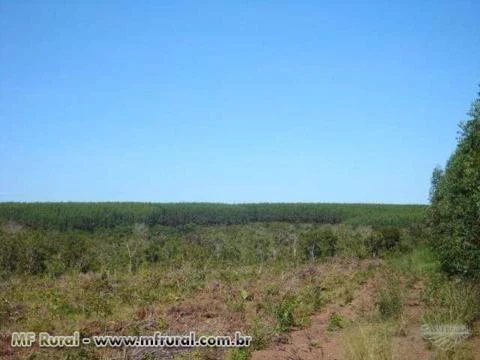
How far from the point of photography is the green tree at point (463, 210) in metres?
11.9

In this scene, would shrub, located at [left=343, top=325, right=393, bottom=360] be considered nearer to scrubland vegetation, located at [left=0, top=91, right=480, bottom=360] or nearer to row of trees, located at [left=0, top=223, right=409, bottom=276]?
scrubland vegetation, located at [left=0, top=91, right=480, bottom=360]

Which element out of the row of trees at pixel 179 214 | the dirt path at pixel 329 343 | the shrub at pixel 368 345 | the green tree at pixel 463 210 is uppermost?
the green tree at pixel 463 210

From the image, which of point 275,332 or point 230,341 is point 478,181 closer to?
point 275,332

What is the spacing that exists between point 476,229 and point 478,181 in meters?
1.20

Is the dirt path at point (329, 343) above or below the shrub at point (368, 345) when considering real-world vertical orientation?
below

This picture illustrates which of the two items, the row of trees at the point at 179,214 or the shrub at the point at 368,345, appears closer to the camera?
the shrub at the point at 368,345

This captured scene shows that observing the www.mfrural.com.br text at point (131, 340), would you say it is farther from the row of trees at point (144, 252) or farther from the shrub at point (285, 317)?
the row of trees at point (144, 252)

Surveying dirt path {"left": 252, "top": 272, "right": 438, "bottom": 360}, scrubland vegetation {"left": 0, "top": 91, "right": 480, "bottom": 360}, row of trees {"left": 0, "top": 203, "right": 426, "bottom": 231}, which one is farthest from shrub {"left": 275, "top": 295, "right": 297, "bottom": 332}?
row of trees {"left": 0, "top": 203, "right": 426, "bottom": 231}

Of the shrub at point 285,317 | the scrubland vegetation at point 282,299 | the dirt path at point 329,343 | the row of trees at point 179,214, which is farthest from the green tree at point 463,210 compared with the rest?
the row of trees at point 179,214

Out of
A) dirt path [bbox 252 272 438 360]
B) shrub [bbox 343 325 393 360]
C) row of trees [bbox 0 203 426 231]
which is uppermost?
shrub [bbox 343 325 393 360]

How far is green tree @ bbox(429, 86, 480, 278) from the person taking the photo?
11.9 metres

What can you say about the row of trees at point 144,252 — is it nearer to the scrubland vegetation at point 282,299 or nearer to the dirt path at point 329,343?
the scrubland vegetation at point 282,299

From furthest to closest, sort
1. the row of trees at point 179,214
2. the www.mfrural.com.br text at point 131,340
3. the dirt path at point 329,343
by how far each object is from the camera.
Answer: the row of trees at point 179,214
the www.mfrural.com.br text at point 131,340
the dirt path at point 329,343

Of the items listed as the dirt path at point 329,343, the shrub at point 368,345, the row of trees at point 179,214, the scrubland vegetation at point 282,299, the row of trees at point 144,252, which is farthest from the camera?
the row of trees at point 179,214
